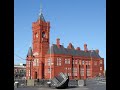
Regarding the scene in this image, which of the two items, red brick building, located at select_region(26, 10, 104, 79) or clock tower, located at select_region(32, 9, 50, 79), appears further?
clock tower, located at select_region(32, 9, 50, 79)

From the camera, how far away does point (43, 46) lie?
227 feet

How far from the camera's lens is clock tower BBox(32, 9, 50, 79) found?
69.5 metres

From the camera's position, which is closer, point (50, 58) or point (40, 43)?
point (50, 58)

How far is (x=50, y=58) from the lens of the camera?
A: 64.9m

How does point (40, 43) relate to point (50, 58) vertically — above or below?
above

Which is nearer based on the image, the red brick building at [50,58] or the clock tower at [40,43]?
the red brick building at [50,58]

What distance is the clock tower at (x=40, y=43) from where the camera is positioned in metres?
69.5

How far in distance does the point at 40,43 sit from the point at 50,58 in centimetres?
631

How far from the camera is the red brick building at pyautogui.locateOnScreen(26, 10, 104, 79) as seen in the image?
67688 mm

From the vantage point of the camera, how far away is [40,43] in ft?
228
